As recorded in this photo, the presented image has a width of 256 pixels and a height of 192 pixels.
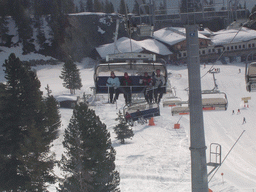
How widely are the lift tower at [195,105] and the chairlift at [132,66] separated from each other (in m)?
4.29

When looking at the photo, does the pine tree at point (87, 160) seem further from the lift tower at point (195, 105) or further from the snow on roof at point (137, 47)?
the snow on roof at point (137, 47)

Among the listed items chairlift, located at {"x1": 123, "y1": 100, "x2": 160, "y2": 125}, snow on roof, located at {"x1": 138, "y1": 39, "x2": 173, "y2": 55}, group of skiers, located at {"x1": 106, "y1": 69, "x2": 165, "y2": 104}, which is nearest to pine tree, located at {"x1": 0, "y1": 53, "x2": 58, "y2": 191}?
chairlift, located at {"x1": 123, "y1": 100, "x2": 160, "y2": 125}

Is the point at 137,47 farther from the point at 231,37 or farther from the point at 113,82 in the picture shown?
the point at 113,82

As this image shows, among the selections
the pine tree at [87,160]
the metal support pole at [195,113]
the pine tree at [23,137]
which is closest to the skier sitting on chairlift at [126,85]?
the pine tree at [87,160]

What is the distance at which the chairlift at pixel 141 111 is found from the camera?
48.2ft

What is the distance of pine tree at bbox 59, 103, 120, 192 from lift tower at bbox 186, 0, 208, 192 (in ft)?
30.6

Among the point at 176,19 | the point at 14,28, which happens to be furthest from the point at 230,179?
the point at 14,28

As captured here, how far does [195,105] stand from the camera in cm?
726

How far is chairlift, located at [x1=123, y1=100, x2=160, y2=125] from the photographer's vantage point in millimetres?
14703

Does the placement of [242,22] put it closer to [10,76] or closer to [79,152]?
[79,152]

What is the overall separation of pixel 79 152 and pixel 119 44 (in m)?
65.0

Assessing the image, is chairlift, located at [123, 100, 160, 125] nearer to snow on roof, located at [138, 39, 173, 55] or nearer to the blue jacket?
the blue jacket

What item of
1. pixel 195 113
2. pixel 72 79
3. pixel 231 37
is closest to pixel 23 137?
pixel 195 113

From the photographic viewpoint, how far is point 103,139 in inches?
714
